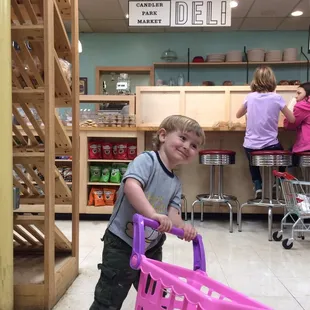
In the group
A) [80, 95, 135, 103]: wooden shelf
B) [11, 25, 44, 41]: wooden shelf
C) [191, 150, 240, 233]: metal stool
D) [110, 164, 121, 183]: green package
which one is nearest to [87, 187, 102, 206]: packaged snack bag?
[110, 164, 121, 183]: green package

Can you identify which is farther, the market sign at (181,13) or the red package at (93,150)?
the market sign at (181,13)

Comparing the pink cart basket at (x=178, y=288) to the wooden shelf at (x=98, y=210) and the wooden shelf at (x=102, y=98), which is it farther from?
the wooden shelf at (x=102, y=98)

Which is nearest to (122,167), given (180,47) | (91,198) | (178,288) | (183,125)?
(91,198)

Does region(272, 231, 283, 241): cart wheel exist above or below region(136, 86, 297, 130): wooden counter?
below

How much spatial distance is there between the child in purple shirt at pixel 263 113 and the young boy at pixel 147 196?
2.53 meters

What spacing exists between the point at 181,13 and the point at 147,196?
373 centimetres

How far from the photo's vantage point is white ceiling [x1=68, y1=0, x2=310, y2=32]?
6250 mm

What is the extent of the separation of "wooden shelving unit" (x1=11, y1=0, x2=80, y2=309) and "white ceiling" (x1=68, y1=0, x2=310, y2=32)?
432cm

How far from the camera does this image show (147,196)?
57.8 inches

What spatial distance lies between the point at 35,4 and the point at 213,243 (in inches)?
95.4

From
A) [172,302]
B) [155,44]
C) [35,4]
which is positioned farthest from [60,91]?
[155,44]

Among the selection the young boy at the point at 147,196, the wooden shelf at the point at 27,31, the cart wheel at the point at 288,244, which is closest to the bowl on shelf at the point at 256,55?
the cart wheel at the point at 288,244

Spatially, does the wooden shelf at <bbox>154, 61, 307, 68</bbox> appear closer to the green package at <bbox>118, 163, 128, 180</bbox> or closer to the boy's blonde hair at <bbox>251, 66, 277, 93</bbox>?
the boy's blonde hair at <bbox>251, 66, 277, 93</bbox>

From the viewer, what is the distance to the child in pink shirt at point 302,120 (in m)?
3.76
